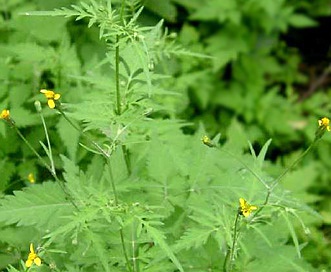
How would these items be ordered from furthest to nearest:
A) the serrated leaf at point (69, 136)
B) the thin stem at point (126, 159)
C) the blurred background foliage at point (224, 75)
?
the blurred background foliage at point (224, 75) → the serrated leaf at point (69, 136) → the thin stem at point (126, 159)

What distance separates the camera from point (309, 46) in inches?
214

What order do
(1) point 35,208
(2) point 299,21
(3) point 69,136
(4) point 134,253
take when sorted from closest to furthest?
1. (4) point 134,253
2. (1) point 35,208
3. (3) point 69,136
4. (2) point 299,21

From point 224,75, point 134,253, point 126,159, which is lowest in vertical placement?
point 224,75

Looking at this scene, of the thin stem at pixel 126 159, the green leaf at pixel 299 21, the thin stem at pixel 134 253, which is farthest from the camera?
the green leaf at pixel 299 21

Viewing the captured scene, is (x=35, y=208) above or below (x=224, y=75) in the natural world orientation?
above

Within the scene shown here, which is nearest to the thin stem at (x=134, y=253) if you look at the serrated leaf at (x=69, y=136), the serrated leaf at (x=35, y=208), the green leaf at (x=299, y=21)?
the serrated leaf at (x=35, y=208)

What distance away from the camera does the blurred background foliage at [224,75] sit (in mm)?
3158

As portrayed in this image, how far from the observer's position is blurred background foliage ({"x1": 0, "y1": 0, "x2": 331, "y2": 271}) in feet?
10.4

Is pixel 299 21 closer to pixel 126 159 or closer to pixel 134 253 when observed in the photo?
pixel 126 159

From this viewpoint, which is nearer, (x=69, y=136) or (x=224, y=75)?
(x=69, y=136)

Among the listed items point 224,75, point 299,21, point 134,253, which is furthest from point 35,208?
point 299,21

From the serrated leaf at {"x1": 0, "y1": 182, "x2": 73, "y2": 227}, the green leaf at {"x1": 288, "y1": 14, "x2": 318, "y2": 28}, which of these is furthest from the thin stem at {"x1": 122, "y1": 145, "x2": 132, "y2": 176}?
the green leaf at {"x1": 288, "y1": 14, "x2": 318, "y2": 28}

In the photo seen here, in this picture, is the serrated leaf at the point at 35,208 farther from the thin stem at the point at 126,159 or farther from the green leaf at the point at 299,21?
the green leaf at the point at 299,21

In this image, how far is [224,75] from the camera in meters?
5.00
